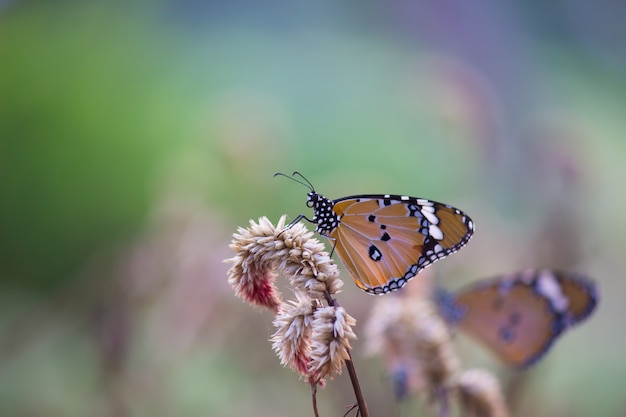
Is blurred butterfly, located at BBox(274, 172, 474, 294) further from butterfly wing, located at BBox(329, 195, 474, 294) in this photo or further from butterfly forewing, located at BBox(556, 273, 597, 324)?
butterfly forewing, located at BBox(556, 273, 597, 324)

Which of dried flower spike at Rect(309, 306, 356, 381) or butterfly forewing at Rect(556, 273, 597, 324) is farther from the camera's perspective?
butterfly forewing at Rect(556, 273, 597, 324)

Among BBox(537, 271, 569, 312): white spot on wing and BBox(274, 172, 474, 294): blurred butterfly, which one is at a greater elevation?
BBox(537, 271, 569, 312): white spot on wing

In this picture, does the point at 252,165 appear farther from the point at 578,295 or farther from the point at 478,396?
the point at 478,396

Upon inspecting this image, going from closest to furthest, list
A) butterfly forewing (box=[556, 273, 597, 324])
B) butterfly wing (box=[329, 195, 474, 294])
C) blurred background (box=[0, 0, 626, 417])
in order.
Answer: butterfly wing (box=[329, 195, 474, 294])
butterfly forewing (box=[556, 273, 597, 324])
blurred background (box=[0, 0, 626, 417])

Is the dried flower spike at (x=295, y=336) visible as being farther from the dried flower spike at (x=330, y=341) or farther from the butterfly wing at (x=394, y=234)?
the butterfly wing at (x=394, y=234)

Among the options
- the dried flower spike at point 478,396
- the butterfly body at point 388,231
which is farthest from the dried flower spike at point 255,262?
Answer: the dried flower spike at point 478,396

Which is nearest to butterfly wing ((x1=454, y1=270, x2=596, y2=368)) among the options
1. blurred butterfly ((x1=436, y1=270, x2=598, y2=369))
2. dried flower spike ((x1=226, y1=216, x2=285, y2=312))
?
blurred butterfly ((x1=436, y1=270, x2=598, y2=369))

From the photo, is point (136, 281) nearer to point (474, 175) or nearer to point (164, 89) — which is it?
point (164, 89)
